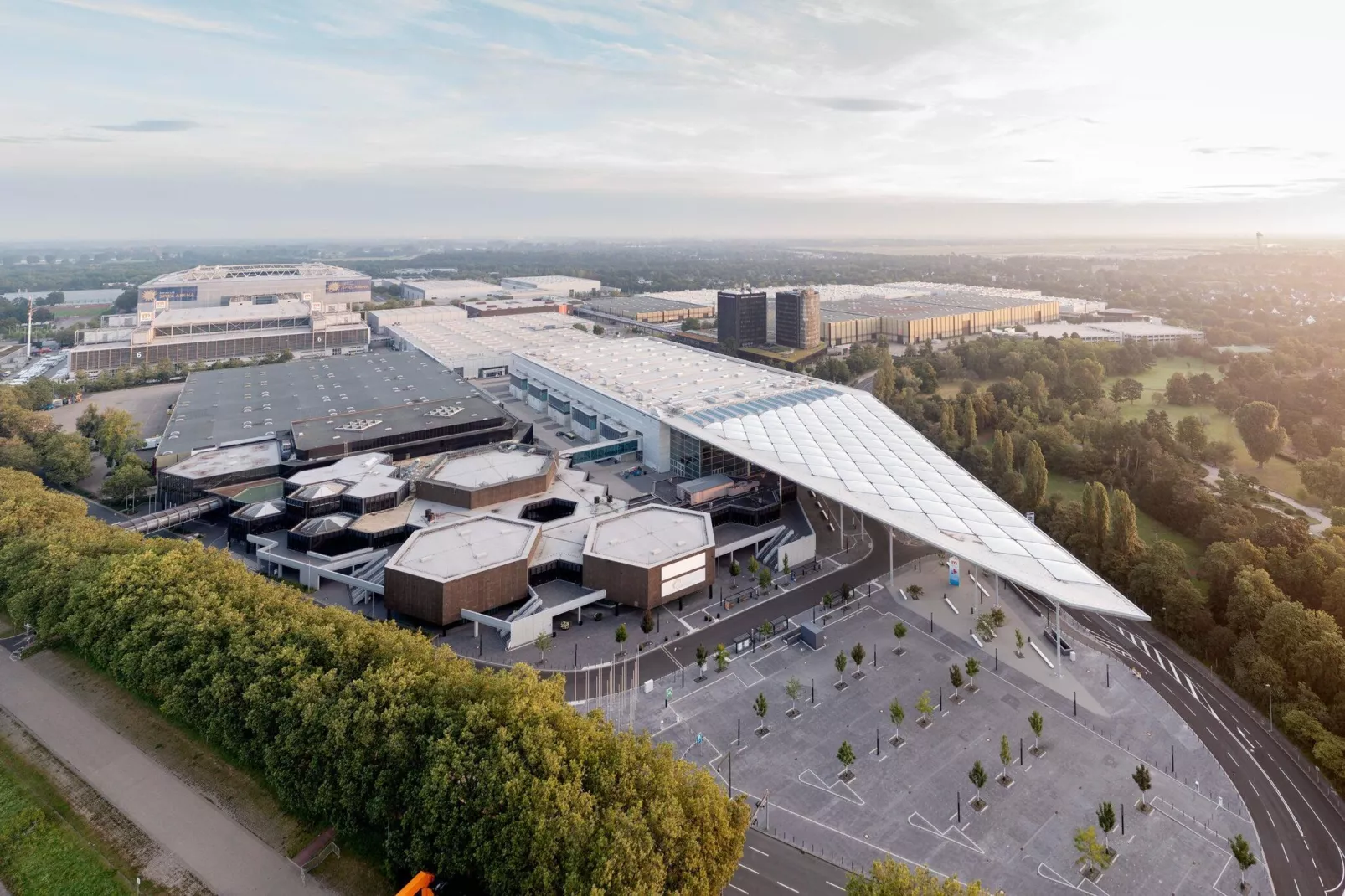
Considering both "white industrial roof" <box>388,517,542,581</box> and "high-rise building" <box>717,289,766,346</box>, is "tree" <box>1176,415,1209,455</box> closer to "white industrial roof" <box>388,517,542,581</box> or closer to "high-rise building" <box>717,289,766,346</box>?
"white industrial roof" <box>388,517,542,581</box>

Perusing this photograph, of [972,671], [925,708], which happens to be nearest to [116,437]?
[925,708]

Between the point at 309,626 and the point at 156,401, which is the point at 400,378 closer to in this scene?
the point at 156,401

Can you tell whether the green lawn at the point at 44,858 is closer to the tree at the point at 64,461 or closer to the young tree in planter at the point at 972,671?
the young tree in planter at the point at 972,671

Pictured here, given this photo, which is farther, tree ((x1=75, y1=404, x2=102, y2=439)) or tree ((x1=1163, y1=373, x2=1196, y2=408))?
tree ((x1=1163, y1=373, x2=1196, y2=408))

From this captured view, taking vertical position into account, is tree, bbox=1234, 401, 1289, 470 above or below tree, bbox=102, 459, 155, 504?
above

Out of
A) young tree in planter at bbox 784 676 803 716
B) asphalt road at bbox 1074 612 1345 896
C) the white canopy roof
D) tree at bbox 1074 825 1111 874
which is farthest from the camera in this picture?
young tree in planter at bbox 784 676 803 716

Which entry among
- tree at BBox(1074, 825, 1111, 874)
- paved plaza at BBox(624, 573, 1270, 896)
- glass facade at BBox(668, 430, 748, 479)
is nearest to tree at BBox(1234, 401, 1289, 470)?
paved plaza at BBox(624, 573, 1270, 896)

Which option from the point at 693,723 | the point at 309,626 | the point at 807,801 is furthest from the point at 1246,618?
the point at 309,626
